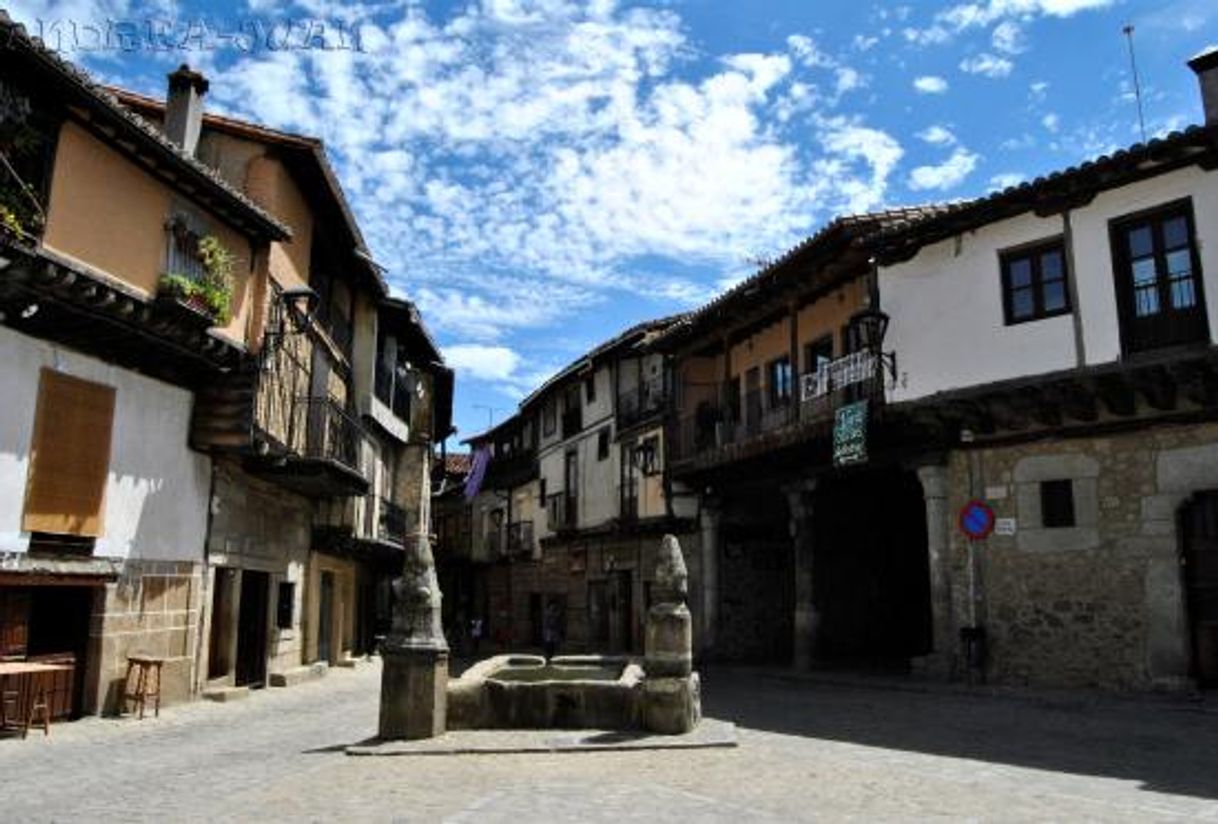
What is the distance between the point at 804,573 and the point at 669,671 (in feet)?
35.4

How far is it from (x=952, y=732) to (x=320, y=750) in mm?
6734

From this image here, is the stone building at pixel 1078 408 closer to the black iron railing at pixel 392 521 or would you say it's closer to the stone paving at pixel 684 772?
the stone paving at pixel 684 772

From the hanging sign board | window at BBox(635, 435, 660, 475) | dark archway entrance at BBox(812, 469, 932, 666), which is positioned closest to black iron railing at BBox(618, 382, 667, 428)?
window at BBox(635, 435, 660, 475)

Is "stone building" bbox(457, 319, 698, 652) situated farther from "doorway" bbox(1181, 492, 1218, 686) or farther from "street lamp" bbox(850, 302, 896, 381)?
"doorway" bbox(1181, 492, 1218, 686)

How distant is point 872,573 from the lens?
23.9m

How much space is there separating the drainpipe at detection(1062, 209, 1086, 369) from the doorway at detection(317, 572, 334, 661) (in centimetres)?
1572

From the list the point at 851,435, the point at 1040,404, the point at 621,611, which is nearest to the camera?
the point at 1040,404

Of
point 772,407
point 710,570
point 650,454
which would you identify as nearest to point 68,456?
point 772,407

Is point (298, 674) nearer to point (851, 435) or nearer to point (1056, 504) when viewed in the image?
point (851, 435)

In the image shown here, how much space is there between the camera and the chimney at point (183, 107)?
15.5 m

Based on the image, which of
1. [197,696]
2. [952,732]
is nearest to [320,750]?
[197,696]

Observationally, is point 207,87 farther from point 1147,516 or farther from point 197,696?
point 1147,516

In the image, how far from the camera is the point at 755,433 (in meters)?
21.8

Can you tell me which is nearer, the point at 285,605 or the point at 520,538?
the point at 285,605
